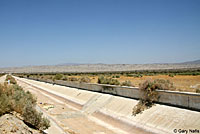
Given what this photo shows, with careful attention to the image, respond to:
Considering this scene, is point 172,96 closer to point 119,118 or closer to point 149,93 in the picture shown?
point 149,93

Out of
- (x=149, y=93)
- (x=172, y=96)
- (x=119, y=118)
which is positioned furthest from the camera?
(x=149, y=93)

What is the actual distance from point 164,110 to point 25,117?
358 inches

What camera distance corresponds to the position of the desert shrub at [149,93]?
16.4m

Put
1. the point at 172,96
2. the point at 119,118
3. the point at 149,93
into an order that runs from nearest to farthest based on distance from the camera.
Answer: the point at 172,96
the point at 119,118
the point at 149,93

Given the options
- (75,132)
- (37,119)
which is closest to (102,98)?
(75,132)

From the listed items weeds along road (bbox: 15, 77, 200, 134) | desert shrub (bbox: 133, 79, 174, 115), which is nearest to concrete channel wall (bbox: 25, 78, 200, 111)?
weeds along road (bbox: 15, 77, 200, 134)

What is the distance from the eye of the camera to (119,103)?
19.9 meters

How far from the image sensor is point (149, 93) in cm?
1689

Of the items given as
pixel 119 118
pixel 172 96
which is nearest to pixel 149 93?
pixel 172 96

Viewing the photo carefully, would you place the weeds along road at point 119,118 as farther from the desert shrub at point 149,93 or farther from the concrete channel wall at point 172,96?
the desert shrub at point 149,93

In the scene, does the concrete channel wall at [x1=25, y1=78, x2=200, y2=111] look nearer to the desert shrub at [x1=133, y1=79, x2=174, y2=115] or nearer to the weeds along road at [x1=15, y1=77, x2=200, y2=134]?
the weeds along road at [x1=15, y1=77, x2=200, y2=134]

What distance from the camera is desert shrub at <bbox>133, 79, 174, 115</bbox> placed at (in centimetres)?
1644

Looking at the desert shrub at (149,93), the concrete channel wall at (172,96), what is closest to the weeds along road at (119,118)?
the concrete channel wall at (172,96)

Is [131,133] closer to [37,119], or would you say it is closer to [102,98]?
[37,119]
